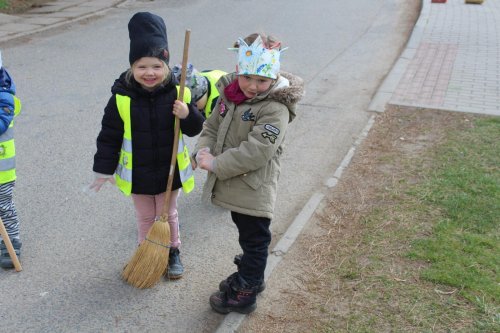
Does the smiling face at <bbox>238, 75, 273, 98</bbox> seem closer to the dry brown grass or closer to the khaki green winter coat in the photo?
the khaki green winter coat

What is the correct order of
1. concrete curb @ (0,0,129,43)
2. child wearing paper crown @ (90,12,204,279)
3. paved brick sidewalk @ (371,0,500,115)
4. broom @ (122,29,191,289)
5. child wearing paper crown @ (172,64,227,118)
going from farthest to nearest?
1. concrete curb @ (0,0,129,43)
2. paved brick sidewalk @ (371,0,500,115)
3. child wearing paper crown @ (172,64,227,118)
4. broom @ (122,29,191,289)
5. child wearing paper crown @ (90,12,204,279)

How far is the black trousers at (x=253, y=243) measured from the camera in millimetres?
3217

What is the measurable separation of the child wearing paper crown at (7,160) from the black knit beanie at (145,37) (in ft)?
3.26

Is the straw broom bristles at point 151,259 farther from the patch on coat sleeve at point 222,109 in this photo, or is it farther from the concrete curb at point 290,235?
the patch on coat sleeve at point 222,109

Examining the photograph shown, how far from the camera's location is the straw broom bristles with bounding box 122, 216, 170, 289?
3.48 m

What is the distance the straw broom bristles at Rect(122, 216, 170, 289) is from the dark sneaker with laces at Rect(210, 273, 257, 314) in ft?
1.42

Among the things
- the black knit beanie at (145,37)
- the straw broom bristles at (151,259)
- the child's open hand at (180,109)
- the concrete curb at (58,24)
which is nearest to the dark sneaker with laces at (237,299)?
the straw broom bristles at (151,259)

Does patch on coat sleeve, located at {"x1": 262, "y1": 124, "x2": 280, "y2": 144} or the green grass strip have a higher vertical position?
patch on coat sleeve, located at {"x1": 262, "y1": 124, "x2": 280, "y2": 144}

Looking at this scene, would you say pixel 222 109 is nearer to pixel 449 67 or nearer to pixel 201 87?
pixel 201 87

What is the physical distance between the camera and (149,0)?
50.9ft

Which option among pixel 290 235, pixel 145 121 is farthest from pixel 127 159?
pixel 290 235

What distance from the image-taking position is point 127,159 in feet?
11.1

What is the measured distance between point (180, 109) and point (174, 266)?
1151 mm

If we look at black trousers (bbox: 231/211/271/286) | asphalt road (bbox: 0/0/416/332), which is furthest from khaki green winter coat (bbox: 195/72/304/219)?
asphalt road (bbox: 0/0/416/332)
